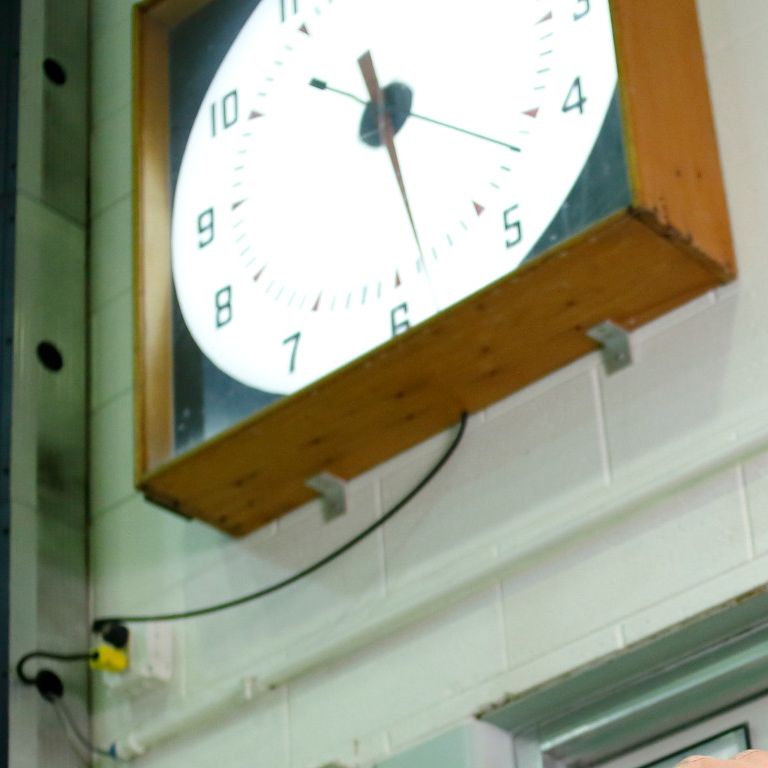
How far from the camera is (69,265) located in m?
2.96

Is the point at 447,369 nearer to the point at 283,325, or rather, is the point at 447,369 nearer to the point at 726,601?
the point at 283,325

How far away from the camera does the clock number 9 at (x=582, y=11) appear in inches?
86.4

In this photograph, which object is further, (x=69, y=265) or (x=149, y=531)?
(x=69, y=265)

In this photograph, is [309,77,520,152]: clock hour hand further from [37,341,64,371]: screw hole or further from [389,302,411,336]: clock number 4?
[37,341,64,371]: screw hole

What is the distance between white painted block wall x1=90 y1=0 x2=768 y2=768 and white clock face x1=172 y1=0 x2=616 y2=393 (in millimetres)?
182

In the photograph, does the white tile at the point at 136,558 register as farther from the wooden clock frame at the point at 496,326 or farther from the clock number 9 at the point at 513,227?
the clock number 9 at the point at 513,227

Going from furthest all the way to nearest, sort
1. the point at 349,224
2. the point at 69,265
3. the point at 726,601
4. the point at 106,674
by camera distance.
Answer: the point at 69,265, the point at 106,674, the point at 349,224, the point at 726,601

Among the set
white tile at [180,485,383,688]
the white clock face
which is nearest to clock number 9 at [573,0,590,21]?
the white clock face

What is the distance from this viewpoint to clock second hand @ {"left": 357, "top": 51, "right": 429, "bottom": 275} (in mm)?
2295

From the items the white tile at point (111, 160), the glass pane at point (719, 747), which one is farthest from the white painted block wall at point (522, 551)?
the white tile at point (111, 160)

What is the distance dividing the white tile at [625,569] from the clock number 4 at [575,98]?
408 millimetres

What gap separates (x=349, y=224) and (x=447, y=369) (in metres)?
0.23

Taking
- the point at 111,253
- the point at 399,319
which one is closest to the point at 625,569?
the point at 399,319

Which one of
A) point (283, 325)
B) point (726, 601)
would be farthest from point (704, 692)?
point (283, 325)
